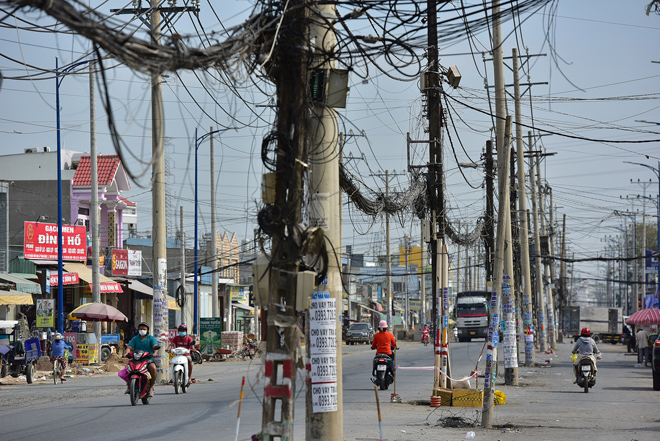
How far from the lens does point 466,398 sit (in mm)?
17188

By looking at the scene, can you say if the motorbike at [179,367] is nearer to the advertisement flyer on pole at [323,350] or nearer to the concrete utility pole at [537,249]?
the advertisement flyer on pole at [323,350]

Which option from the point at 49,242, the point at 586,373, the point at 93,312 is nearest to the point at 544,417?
the point at 586,373

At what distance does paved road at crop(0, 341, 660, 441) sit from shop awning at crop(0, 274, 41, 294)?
777 cm

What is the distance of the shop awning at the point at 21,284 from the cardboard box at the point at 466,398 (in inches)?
778

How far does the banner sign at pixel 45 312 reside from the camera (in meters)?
28.8

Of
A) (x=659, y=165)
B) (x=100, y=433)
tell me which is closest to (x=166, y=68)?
(x=100, y=433)

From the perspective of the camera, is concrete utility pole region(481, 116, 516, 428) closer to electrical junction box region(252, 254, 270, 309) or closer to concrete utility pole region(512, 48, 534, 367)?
electrical junction box region(252, 254, 270, 309)

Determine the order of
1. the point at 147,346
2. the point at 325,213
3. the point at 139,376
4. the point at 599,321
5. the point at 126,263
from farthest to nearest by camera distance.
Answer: the point at 599,321 → the point at 126,263 → the point at 147,346 → the point at 139,376 → the point at 325,213

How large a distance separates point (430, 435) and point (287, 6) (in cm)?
713

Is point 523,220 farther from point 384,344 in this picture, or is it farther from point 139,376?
point 139,376

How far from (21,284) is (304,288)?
999 inches

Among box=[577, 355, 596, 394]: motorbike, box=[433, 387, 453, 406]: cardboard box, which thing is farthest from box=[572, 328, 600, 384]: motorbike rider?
box=[433, 387, 453, 406]: cardboard box

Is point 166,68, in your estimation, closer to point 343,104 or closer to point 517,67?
point 343,104

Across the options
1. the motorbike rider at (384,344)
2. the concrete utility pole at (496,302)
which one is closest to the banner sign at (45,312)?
the motorbike rider at (384,344)
